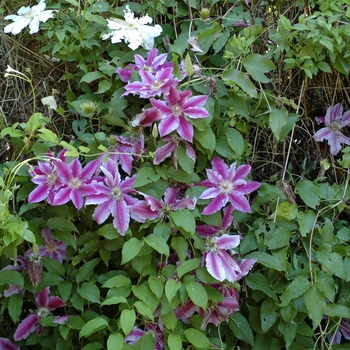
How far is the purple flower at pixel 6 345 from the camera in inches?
52.4

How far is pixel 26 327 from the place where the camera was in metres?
1.32

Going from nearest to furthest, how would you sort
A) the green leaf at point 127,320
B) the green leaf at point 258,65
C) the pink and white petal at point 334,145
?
the green leaf at point 127,320, the green leaf at point 258,65, the pink and white petal at point 334,145

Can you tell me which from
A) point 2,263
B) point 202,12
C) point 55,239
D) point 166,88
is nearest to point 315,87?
point 202,12

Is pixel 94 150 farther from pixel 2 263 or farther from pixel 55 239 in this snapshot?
pixel 2 263

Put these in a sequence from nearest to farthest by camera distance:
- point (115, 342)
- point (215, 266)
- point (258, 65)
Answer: point (115, 342) → point (215, 266) → point (258, 65)

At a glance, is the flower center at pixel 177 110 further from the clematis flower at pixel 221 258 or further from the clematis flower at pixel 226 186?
the clematis flower at pixel 221 258

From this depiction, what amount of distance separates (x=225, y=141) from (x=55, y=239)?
1.52 ft

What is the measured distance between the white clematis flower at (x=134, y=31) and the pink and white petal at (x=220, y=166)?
327 millimetres

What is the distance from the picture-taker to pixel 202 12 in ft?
4.89

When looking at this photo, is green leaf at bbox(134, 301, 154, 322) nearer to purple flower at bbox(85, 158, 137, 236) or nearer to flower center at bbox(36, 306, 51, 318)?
purple flower at bbox(85, 158, 137, 236)

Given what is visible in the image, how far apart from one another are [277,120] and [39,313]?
2.39 ft

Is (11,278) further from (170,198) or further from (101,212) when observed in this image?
(170,198)

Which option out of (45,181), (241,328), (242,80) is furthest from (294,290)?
(45,181)

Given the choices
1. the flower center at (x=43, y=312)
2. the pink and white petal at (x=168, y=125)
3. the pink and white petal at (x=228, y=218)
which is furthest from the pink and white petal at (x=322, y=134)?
the flower center at (x=43, y=312)
